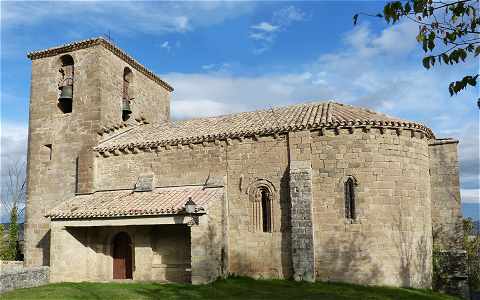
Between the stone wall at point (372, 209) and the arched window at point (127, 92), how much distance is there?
1027cm

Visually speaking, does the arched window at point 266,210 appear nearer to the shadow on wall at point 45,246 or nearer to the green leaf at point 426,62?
the shadow on wall at point 45,246

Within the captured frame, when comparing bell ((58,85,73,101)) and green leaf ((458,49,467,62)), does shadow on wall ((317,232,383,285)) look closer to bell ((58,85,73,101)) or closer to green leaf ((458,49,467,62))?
green leaf ((458,49,467,62))

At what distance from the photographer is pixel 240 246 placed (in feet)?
54.5

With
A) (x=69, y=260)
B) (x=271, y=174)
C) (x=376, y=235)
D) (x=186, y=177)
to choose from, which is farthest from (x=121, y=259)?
(x=376, y=235)

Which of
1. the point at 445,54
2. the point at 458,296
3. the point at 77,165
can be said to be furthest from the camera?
the point at 77,165

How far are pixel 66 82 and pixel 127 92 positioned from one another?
2874 mm

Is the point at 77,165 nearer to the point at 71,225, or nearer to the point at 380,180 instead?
the point at 71,225

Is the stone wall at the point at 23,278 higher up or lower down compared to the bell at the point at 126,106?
lower down

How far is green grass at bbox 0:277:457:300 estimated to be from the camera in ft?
43.0

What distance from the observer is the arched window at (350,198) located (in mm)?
15491

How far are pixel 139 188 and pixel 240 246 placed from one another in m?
4.74

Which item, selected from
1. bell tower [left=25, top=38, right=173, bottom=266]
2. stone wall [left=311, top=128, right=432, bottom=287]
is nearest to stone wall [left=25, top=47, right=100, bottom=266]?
bell tower [left=25, top=38, right=173, bottom=266]

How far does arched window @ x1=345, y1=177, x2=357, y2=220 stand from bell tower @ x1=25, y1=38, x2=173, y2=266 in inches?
407

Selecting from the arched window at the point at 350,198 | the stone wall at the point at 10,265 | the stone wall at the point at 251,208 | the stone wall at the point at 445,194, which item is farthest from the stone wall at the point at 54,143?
the stone wall at the point at 445,194
